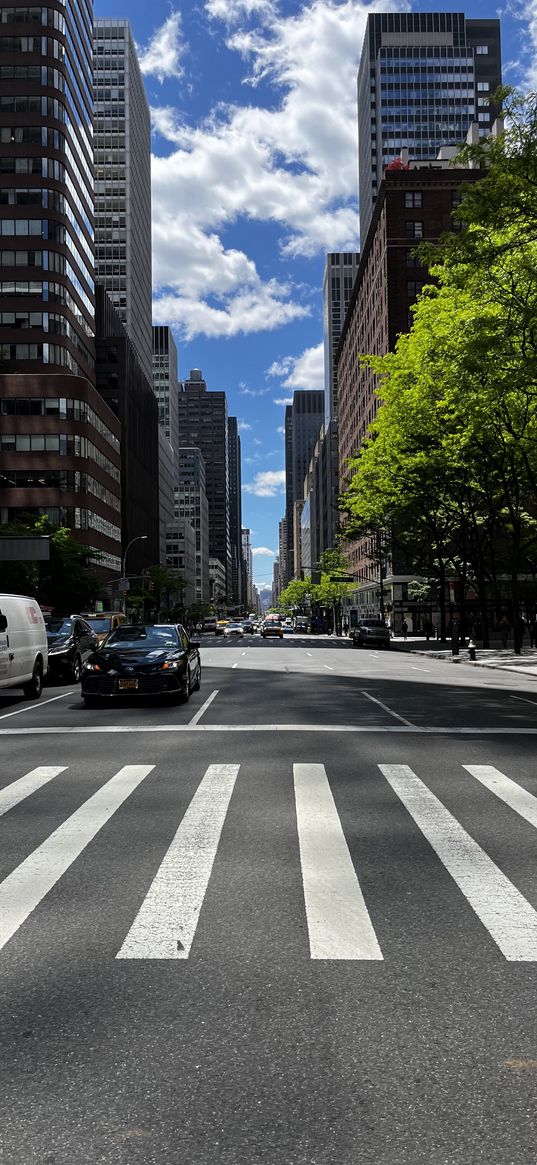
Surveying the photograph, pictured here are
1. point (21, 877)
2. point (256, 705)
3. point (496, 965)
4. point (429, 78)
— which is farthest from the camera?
point (429, 78)

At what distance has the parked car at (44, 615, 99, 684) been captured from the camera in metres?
22.2

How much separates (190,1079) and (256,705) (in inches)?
491

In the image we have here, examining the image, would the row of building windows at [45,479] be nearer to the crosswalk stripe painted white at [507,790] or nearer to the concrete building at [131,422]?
the concrete building at [131,422]

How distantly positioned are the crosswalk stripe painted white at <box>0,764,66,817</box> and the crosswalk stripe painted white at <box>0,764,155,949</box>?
664 mm

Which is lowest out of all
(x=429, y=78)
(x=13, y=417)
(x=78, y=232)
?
(x=13, y=417)

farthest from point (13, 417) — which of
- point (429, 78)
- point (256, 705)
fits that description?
→ point (429, 78)

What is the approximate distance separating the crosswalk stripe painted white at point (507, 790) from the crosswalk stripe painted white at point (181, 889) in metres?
2.46

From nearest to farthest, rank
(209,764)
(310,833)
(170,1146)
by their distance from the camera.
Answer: (170,1146) < (310,833) < (209,764)

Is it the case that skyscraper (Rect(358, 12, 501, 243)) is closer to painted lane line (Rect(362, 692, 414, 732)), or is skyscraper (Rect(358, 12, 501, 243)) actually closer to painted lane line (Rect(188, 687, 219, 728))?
painted lane line (Rect(362, 692, 414, 732))

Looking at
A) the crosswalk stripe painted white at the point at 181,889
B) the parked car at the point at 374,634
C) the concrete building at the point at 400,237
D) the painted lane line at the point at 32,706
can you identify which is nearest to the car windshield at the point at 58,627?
the painted lane line at the point at 32,706

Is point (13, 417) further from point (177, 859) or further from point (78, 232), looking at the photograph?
point (177, 859)

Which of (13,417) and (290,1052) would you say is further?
(13,417)

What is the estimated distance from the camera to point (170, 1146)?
8.52ft

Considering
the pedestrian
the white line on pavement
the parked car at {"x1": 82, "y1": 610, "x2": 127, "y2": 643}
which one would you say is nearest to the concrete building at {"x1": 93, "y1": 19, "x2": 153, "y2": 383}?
the pedestrian
